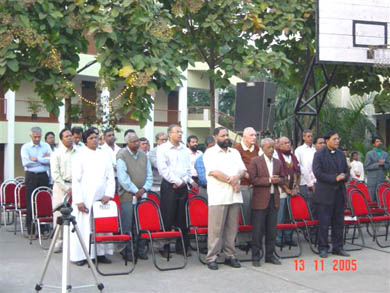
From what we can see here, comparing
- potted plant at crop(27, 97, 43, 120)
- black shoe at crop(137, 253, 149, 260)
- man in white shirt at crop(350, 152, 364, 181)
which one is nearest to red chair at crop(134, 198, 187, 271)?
black shoe at crop(137, 253, 149, 260)

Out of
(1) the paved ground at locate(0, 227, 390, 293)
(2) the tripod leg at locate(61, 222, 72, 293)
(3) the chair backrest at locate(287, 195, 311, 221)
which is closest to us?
(2) the tripod leg at locate(61, 222, 72, 293)

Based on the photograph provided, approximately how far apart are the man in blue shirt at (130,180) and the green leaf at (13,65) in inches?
79.6

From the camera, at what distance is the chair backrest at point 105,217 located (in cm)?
822

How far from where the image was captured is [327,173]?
9211 millimetres

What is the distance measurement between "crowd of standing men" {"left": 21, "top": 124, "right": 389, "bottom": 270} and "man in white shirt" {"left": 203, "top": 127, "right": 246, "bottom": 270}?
0.01 m

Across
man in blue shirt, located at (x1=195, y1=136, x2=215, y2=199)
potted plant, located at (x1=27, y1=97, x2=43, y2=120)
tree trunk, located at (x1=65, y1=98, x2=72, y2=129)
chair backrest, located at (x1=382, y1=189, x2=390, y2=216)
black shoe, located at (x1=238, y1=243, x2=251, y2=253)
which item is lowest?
black shoe, located at (x1=238, y1=243, x2=251, y2=253)

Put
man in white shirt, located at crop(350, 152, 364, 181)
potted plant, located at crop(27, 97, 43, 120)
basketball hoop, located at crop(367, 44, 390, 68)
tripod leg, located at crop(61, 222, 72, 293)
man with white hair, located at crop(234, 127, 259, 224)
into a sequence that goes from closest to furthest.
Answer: tripod leg, located at crop(61, 222, 72, 293) < man with white hair, located at crop(234, 127, 259, 224) < basketball hoop, located at crop(367, 44, 390, 68) < man in white shirt, located at crop(350, 152, 364, 181) < potted plant, located at crop(27, 97, 43, 120)

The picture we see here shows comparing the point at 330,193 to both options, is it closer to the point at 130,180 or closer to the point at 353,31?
the point at 130,180

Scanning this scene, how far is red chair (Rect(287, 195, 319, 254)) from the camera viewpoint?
9.51m

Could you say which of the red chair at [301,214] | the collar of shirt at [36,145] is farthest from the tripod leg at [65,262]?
the collar of shirt at [36,145]

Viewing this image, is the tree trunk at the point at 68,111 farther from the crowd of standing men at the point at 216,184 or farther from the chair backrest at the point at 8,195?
the chair backrest at the point at 8,195

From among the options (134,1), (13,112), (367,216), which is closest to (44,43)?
(134,1)

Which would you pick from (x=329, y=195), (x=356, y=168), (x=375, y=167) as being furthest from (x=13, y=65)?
(x=356, y=168)

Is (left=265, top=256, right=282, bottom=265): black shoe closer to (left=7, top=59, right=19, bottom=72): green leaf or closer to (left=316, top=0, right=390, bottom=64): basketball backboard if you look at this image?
(left=316, top=0, right=390, bottom=64): basketball backboard
